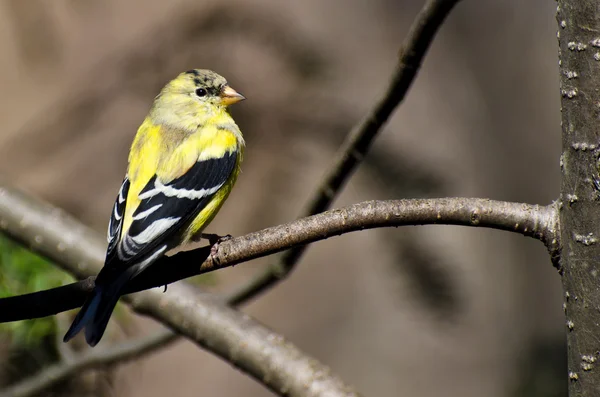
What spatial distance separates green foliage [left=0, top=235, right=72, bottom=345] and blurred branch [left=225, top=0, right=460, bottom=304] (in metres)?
0.82

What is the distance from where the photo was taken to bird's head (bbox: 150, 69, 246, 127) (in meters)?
3.26

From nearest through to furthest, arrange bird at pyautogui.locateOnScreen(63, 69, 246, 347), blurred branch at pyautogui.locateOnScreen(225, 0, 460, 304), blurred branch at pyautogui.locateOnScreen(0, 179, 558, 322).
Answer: blurred branch at pyautogui.locateOnScreen(0, 179, 558, 322), blurred branch at pyautogui.locateOnScreen(225, 0, 460, 304), bird at pyautogui.locateOnScreen(63, 69, 246, 347)

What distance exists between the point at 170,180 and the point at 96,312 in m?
0.83

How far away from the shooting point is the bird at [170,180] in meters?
2.25

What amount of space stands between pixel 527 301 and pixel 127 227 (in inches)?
100

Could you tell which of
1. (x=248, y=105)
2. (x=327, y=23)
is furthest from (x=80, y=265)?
(x=327, y=23)

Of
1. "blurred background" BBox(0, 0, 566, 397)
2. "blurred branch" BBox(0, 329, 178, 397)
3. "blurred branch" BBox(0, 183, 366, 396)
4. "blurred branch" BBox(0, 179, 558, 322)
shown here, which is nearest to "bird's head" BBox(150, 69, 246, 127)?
"blurred background" BBox(0, 0, 566, 397)

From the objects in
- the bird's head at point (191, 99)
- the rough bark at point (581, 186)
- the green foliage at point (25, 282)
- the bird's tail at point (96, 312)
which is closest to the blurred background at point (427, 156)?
the bird's head at point (191, 99)

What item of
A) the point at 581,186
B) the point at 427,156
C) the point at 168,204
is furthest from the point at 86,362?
the point at 581,186

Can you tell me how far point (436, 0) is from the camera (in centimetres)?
191

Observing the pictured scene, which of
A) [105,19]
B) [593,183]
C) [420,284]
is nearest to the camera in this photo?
[593,183]

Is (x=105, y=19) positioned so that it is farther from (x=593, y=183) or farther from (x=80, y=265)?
(x=593, y=183)

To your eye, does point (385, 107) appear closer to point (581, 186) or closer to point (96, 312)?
point (581, 186)

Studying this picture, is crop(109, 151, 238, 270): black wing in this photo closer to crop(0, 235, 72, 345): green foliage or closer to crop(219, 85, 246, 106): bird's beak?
crop(219, 85, 246, 106): bird's beak
